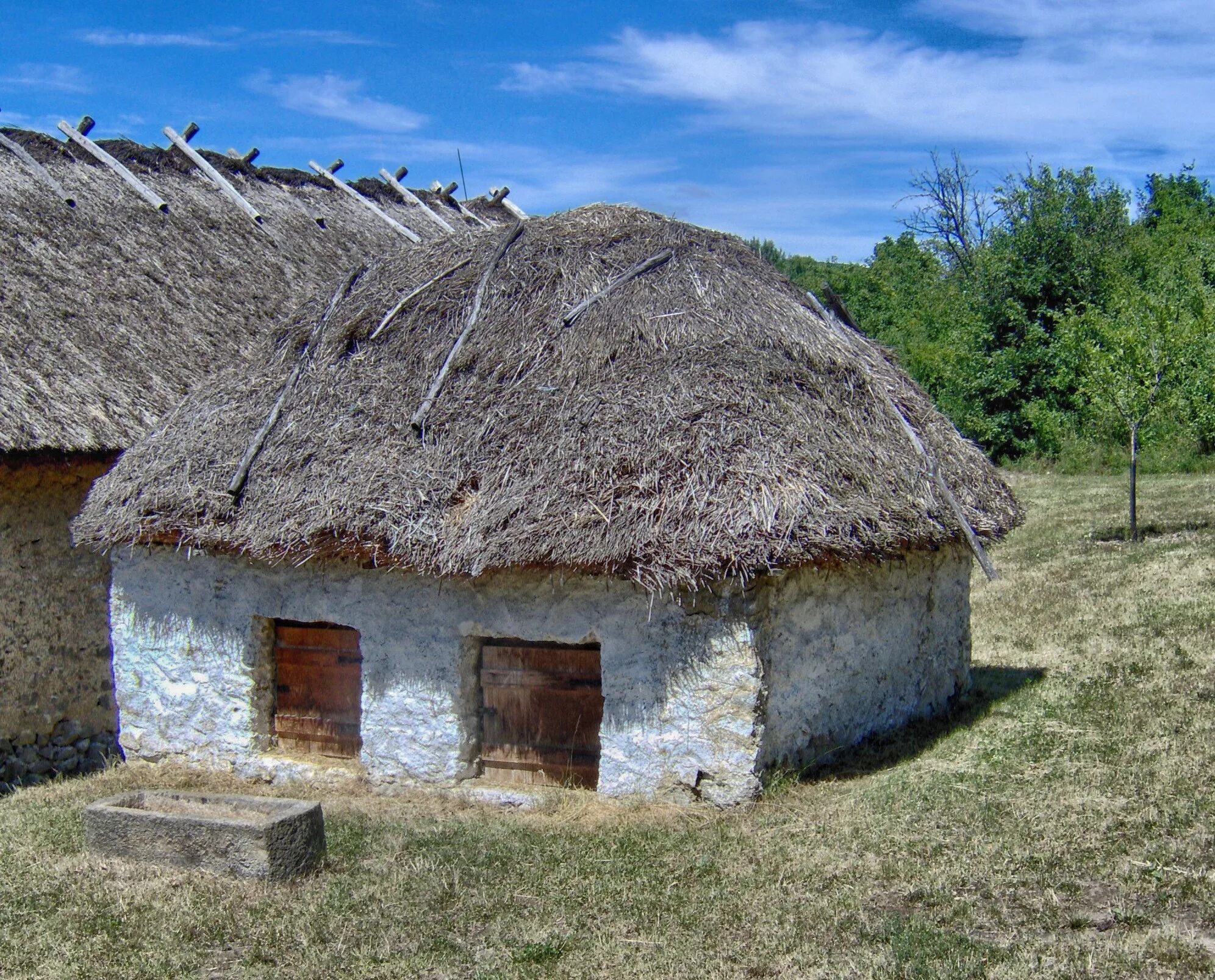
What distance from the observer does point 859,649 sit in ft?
27.2

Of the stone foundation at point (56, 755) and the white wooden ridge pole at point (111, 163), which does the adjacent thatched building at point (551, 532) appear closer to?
the stone foundation at point (56, 755)

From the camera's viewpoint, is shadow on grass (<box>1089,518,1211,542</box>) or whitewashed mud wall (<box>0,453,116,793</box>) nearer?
whitewashed mud wall (<box>0,453,116,793</box>)

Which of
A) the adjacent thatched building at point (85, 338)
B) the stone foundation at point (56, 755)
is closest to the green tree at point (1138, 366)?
the adjacent thatched building at point (85, 338)

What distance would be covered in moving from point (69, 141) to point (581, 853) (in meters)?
11.1

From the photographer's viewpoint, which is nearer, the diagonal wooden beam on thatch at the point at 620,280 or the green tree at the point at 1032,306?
the diagonal wooden beam on thatch at the point at 620,280

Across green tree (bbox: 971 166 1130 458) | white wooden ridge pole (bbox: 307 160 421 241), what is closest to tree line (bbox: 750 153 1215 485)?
green tree (bbox: 971 166 1130 458)

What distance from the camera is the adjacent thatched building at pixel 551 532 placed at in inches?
285

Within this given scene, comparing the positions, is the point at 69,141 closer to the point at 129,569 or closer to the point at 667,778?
the point at 129,569

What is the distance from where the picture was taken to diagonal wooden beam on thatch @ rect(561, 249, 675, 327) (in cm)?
862

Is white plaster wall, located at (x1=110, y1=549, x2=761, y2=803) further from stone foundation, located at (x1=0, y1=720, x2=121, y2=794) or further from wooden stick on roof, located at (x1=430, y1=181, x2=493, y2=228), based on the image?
wooden stick on roof, located at (x1=430, y1=181, x2=493, y2=228)

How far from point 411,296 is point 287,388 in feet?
4.00

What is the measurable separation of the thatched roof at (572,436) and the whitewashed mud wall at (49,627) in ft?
3.76

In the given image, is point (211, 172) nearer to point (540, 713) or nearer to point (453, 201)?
point (453, 201)

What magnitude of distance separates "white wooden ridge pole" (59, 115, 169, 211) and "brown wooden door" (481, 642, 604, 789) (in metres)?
8.07
